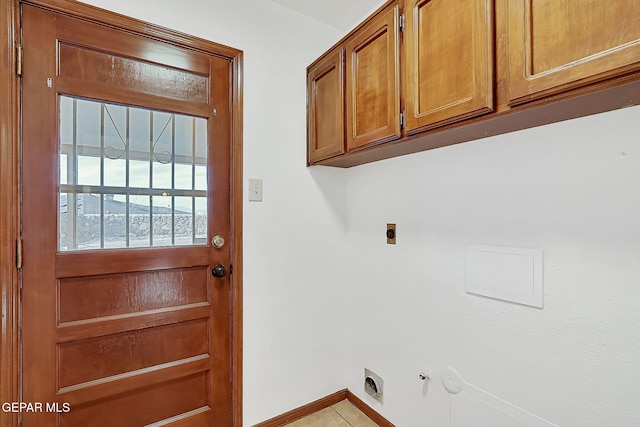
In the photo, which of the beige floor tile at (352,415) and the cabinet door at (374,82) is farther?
the beige floor tile at (352,415)

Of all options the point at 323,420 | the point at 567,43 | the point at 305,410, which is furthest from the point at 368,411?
the point at 567,43

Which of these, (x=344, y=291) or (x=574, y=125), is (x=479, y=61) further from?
(x=344, y=291)

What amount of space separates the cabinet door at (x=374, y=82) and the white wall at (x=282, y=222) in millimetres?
447

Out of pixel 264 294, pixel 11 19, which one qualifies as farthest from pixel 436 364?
pixel 11 19

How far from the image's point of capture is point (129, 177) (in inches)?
58.1

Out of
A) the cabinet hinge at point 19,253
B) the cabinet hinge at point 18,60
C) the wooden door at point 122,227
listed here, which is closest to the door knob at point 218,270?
the wooden door at point 122,227

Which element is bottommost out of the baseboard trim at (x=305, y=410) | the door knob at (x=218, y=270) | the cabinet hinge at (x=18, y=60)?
the baseboard trim at (x=305, y=410)

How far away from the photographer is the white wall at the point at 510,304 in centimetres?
98

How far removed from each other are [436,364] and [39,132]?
6.59 ft

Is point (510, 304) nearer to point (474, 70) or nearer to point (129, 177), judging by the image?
point (474, 70)

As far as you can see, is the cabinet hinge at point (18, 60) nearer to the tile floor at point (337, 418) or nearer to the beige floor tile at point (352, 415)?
the tile floor at point (337, 418)

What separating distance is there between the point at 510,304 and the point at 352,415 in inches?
48.1

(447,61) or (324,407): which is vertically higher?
(447,61)

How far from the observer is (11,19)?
49.2 inches
